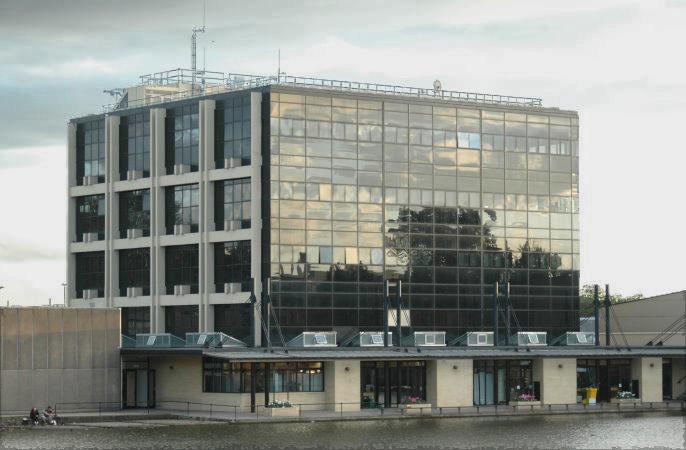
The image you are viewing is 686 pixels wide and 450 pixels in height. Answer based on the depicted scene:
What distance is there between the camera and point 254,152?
12631 centimetres

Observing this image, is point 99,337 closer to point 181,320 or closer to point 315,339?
point 315,339

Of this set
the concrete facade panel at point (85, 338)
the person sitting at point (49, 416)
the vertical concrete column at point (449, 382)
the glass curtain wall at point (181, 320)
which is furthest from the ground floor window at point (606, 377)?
the person sitting at point (49, 416)

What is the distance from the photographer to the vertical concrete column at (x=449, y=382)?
114500 mm

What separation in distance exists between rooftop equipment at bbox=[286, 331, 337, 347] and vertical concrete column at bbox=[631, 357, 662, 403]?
2409 cm

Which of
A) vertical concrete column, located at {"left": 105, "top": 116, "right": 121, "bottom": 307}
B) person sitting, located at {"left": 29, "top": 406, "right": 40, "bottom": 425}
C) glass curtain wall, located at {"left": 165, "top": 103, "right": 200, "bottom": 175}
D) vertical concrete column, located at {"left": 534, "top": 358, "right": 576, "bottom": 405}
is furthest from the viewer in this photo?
vertical concrete column, located at {"left": 105, "top": 116, "right": 121, "bottom": 307}

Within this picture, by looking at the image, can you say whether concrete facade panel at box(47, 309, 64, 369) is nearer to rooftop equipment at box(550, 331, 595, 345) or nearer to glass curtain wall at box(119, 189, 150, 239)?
glass curtain wall at box(119, 189, 150, 239)

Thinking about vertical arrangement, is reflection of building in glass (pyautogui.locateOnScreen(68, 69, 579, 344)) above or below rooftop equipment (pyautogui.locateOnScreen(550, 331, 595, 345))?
above

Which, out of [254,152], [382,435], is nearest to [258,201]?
[254,152]

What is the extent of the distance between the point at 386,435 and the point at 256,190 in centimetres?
3952

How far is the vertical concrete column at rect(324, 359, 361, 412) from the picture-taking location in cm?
11038

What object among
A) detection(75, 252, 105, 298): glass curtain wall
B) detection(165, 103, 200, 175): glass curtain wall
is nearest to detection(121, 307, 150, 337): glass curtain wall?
detection(75, 252, 105, 298): glass curtain wall

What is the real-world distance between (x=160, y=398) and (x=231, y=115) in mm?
27472

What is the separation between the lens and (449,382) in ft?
378

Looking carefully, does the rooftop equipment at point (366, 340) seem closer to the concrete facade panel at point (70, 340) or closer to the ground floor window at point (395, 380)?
the ground floor window at point (395, 380)
